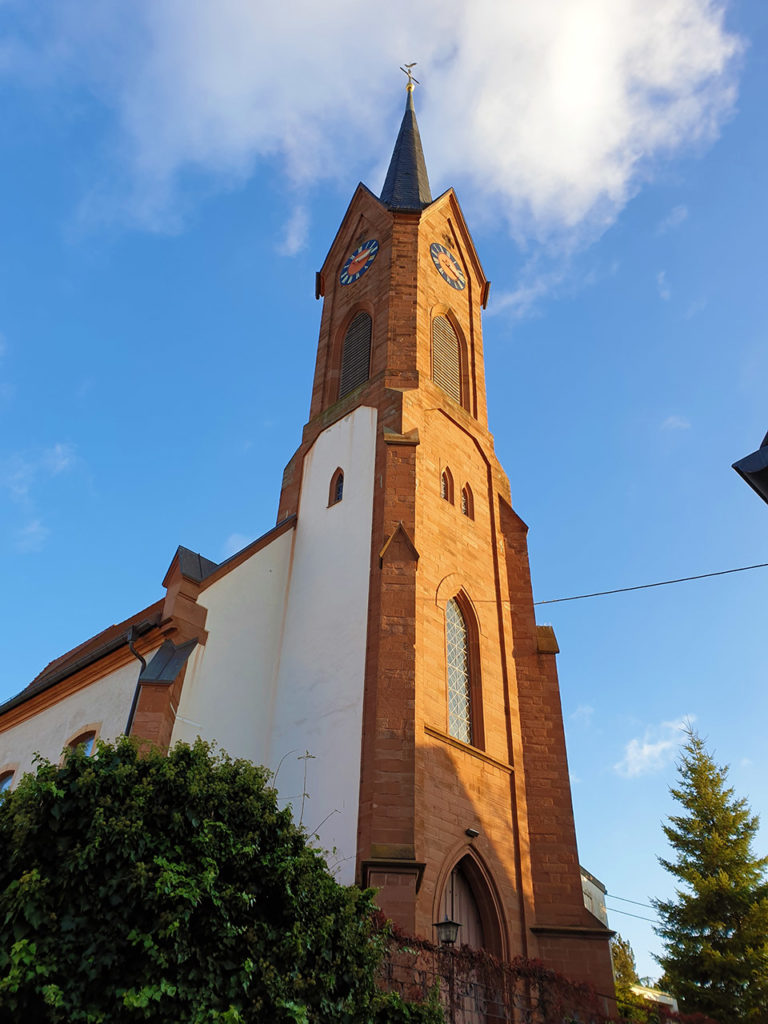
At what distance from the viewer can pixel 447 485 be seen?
59.8 ft

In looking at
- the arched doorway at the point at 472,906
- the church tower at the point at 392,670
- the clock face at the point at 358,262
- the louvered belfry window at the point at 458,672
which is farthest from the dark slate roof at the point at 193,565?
the clock face at the point at 358,262

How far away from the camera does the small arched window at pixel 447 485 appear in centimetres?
1797

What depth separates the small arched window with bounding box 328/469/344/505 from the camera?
59.6 feet

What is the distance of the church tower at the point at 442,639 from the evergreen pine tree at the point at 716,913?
243 inches

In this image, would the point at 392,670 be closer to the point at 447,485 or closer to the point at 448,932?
the point at 448,932

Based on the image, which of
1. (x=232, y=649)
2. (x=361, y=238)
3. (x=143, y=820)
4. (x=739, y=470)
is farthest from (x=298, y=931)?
(x=361, y=238)

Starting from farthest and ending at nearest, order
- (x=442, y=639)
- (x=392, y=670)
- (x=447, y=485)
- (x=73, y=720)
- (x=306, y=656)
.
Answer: (x=447, y=485), (x=73, y=720), (x=306, y=656), (x=442, y=639), (x=392, y=670)

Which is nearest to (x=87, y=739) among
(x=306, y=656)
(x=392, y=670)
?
(x=306, y=656)

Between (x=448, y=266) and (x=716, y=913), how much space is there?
17400 millimetres

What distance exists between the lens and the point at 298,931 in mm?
7020

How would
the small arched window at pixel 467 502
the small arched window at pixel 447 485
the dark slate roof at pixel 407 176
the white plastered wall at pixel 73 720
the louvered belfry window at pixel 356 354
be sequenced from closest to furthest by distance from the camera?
the white plastered wall at pixel 73 720 → the small arched window at pixel 447 485 → the small arched window at pixel 467 502 → the louvered belfry window at pixel 356 354 → the dark slate roof at pixel 407 176

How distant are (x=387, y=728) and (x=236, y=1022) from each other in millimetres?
7346

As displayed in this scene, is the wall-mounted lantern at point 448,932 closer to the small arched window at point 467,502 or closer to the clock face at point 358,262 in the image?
the small arched window at point 467,502

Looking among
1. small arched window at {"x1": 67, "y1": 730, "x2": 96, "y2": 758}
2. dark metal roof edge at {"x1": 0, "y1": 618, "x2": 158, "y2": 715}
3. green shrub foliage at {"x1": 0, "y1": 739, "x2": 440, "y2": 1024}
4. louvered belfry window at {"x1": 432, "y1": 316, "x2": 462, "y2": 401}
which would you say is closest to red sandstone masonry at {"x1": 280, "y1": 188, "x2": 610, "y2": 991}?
louvered belfry window at {"x1": 432, "y1": 316, "x2": 462, "y2": 401}
